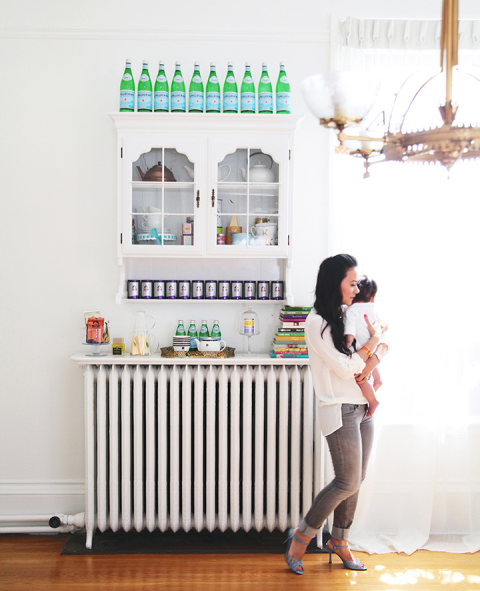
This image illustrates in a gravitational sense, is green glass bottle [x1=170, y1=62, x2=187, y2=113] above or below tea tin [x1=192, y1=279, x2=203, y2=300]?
above

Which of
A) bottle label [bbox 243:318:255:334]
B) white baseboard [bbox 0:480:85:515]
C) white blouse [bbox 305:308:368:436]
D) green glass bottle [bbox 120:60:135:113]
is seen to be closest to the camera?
white blouse [bbox 305:308:368:436]

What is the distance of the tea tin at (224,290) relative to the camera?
267 cm

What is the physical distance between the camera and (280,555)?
2502mm

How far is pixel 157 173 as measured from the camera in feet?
8.35

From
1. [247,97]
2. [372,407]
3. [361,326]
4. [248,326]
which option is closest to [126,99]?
[247,97]

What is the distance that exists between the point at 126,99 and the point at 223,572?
228 cm

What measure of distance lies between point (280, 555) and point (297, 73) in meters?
2.47

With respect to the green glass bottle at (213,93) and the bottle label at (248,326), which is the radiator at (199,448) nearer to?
the bottle label at (248,326)

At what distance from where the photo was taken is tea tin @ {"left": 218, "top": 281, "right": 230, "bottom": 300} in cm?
267

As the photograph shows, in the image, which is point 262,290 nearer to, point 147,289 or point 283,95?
point 147,289

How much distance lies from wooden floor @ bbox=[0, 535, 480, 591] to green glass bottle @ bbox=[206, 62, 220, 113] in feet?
7.18

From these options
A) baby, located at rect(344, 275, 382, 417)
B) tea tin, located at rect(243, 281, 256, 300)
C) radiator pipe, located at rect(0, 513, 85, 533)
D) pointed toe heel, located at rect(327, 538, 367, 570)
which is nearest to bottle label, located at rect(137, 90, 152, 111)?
tea tin, located at rect(243, 281, 256, 300)

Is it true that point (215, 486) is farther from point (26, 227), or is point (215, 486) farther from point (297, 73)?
point (297, 73)

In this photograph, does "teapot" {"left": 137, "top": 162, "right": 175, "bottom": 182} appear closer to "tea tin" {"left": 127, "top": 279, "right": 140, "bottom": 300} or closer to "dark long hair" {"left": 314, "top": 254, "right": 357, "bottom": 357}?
"tea tin" {"left": 127, "top": 279, "right": 140, "bottom": 300}
